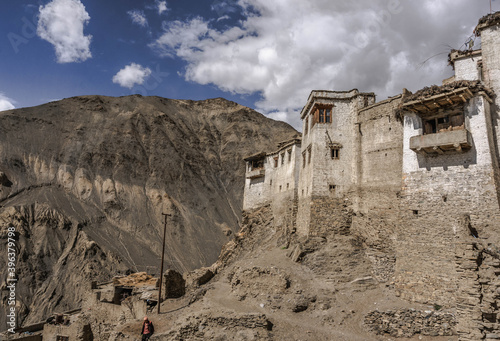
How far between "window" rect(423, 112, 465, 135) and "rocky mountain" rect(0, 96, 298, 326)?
35230 millimetres

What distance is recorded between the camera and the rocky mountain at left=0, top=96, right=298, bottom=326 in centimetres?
3844

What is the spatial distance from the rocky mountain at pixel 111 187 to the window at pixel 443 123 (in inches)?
1387

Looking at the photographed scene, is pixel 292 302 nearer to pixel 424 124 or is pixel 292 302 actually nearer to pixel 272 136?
pixel 424 124

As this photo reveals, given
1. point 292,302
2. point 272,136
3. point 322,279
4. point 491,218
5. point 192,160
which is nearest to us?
point 491,218

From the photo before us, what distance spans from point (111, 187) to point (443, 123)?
47.8m

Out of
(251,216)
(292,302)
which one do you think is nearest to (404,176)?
(292,302)

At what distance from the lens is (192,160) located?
213 feet

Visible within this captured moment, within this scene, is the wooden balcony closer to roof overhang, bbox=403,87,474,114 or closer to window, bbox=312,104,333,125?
roof overhang, bbox=403,87,474,114

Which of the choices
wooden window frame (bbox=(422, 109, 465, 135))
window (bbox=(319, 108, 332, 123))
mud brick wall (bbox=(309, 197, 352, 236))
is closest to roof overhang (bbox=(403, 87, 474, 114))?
wooden window frame (bbox=(422, 109, 465, 135))

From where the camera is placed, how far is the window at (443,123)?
15749mm

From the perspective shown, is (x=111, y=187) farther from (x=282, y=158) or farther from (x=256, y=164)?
(x=282, y=158)

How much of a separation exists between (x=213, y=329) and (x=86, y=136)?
53.3 m

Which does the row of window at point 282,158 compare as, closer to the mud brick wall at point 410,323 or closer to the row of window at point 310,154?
the row of window at point 310,154

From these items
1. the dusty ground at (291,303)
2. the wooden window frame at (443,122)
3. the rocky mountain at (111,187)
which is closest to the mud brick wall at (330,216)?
the dusty ground at (291,303)
